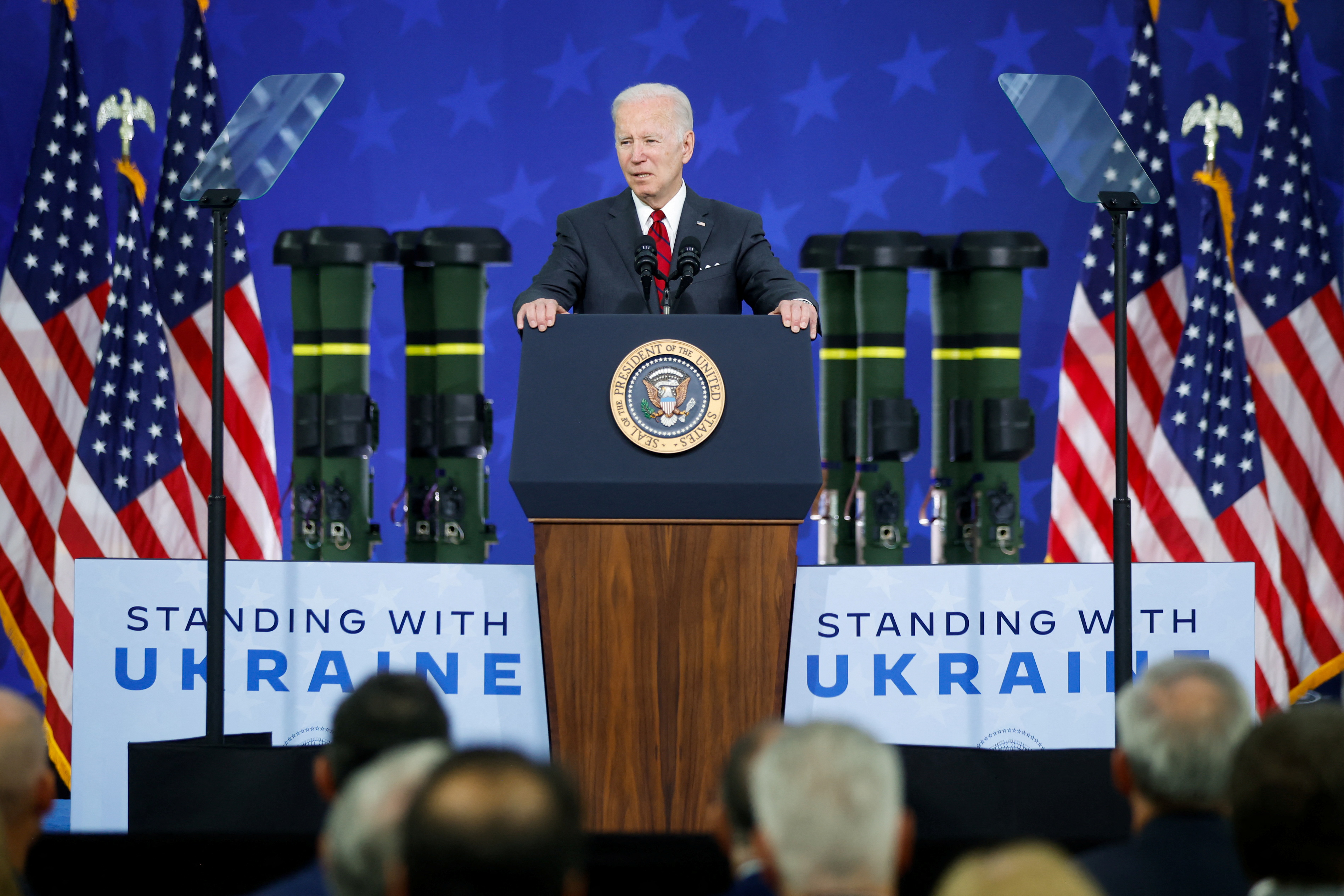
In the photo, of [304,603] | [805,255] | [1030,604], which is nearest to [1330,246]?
[805,255]

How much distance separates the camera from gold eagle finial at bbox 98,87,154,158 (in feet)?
19.1

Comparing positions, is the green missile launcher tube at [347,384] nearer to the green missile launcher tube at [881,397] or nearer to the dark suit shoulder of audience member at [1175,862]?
the green missile launcher tube at [881,397]

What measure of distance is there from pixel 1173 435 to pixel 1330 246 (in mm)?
1414

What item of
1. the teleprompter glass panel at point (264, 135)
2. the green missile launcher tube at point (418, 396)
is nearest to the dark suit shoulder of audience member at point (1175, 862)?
the teleprompter glass panel at point (264, 135)

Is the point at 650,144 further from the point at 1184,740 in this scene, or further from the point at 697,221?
the point at 1184,740

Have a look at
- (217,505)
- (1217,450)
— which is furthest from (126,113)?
(1217,450)

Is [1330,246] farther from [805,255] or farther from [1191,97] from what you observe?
[805,255]

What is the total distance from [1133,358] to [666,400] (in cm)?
327

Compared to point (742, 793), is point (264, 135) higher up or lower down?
higher up

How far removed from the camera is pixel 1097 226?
19.1ft

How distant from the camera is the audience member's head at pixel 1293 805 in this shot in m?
1.55

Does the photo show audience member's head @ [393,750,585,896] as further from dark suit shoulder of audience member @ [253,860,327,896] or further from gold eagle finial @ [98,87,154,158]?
gold eagle finial @ [98,87,154,158]

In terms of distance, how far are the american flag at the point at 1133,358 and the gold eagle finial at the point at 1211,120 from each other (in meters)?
0.15

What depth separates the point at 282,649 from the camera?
4.10 metres
